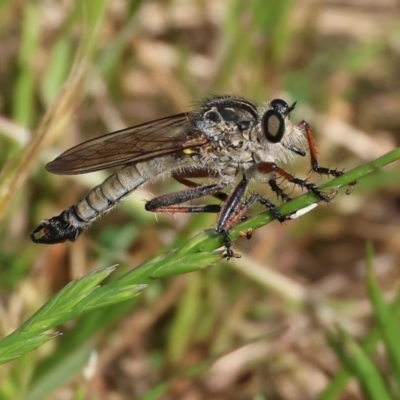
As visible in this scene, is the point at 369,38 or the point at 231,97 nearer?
the point at 231,97

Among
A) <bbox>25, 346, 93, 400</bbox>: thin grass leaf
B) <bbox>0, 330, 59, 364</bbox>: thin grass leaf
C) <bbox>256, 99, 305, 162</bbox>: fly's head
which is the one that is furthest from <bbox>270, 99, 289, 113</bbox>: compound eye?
<bbox>0, 330, 59, 364</bbox>: thin grass leaf

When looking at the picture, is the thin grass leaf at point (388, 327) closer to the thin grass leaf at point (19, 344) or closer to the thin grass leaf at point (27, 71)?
the thin grass leaf at point (19, 344)

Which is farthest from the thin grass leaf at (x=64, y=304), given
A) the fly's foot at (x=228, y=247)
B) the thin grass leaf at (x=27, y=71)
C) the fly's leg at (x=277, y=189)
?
the thin grass leaf at (x=27, y=71)

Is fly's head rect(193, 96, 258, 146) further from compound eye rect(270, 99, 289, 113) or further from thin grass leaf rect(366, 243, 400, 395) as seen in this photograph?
thin grass leaf rect(366, 243, 400, 395)

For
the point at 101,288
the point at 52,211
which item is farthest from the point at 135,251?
the point at 101,288

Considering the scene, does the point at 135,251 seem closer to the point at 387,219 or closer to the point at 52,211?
the point at 52,211

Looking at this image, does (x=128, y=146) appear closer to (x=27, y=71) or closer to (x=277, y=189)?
(x=277, y=189)

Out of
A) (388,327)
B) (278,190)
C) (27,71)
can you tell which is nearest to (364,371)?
(388,327)
